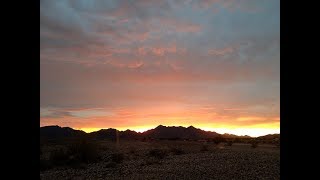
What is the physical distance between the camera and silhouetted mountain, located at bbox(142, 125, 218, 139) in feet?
326

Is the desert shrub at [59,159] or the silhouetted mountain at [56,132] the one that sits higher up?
the desert shrub at [59,159]

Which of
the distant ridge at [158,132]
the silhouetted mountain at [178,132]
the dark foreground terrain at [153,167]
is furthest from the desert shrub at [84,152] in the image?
the silhouetted mountain at [178,132]

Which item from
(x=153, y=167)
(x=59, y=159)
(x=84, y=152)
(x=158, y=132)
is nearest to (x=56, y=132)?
(x=158, y=132)

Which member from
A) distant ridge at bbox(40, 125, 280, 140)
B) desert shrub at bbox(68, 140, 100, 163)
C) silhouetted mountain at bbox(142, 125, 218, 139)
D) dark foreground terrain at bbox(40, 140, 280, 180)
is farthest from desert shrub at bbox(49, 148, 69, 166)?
silhouetted mountain at bbox(142, 125, 218, 139)

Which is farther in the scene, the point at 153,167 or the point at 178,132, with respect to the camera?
the point at 178,132

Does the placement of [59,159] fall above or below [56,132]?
above

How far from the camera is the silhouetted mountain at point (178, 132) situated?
326 feet

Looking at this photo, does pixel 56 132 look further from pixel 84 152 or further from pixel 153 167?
pixel 153 167

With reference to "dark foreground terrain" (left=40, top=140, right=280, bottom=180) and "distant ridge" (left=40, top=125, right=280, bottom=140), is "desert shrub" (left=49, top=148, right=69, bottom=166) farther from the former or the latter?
"distant ridge" (left=40, top=125, right=280, bottom=140)

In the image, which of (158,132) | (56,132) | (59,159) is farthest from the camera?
(158,132)

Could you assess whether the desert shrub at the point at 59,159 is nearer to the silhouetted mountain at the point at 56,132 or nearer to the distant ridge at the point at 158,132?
the distant ridge at the point at 158,132

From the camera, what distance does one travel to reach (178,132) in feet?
340

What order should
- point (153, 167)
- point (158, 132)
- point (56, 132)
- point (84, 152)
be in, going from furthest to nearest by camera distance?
point (158, 132), point (56, 132), point (84, 152), point (153, 167)
